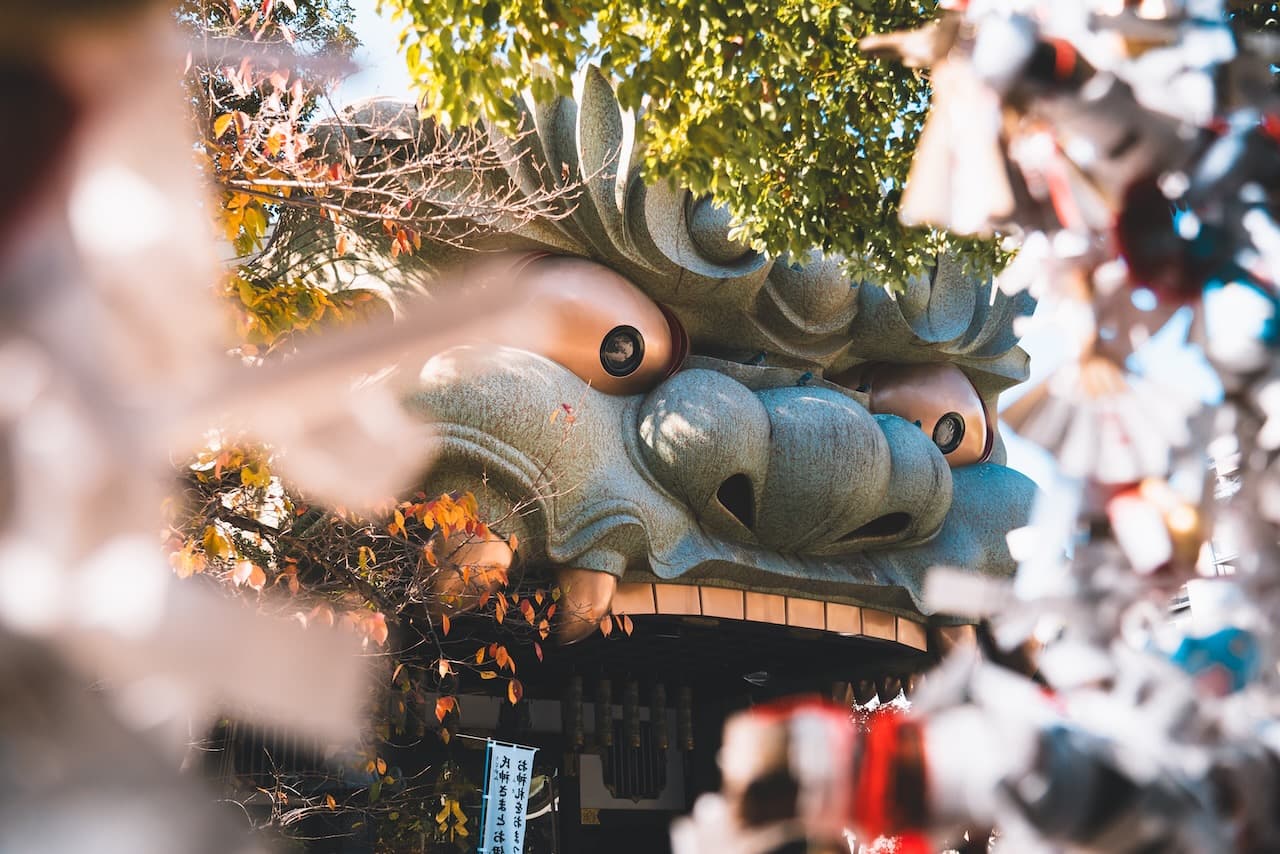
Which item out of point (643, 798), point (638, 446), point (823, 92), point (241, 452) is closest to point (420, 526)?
point (638, 446)

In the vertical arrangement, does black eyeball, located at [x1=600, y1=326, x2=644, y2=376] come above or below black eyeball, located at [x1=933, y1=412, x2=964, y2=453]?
below

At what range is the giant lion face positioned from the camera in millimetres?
6715

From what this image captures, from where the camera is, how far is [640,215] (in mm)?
7422

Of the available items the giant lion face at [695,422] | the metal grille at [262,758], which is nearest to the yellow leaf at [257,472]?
the giant lion face at [695,422]

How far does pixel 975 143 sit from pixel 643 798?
9790 mm

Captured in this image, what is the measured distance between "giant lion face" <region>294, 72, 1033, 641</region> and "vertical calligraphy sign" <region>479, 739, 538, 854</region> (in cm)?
170

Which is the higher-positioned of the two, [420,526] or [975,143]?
[420,526]

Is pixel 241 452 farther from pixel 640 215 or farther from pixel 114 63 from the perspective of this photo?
pixel 114 63

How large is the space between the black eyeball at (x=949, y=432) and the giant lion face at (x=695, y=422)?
5 centimetres

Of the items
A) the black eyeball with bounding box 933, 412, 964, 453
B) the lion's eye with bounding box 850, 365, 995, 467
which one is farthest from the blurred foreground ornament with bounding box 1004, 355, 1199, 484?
the black eyeball with bounding box 933, 412, 964, 453

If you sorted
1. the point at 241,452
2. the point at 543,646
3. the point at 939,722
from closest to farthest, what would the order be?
the point at 939,722
the point at 241,452
the point at 543,646

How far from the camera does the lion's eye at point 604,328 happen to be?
23.8ft

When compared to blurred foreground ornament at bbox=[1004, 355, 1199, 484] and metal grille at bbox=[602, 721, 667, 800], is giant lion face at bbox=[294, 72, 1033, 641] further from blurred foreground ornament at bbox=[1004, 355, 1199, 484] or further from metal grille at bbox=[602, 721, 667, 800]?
blurred foreground ornament at bbox=[1004, 355, 1199, 484]

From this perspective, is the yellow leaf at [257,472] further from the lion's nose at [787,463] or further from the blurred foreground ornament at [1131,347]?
the blurred foreground ornament at [1131,347]
